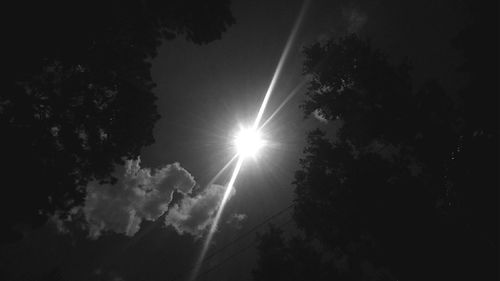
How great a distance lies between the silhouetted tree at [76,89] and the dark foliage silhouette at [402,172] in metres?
8.10

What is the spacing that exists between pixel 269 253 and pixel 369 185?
396 inches

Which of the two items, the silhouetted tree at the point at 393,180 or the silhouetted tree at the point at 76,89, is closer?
the silhouetted tree at the point at 76,89

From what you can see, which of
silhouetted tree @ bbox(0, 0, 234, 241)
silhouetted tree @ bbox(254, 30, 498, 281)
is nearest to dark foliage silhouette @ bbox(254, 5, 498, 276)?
silhouetted tree @ bbox(254, 30, 498, 281)

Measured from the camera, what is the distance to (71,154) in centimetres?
793

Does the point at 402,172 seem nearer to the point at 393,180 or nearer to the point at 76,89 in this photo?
the point at 393,180

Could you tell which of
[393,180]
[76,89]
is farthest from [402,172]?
[76,89]

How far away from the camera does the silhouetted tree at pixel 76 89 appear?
6.19 metres

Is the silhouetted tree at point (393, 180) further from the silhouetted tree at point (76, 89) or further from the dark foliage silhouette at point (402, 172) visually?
the silhouetted tree at point (76, 89)

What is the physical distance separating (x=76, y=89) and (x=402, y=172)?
12.4 metres

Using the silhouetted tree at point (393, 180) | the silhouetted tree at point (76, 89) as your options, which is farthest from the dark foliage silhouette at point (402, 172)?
the silhouetted tree at point (76, 89)

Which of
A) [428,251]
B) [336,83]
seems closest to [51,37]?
[336,83]

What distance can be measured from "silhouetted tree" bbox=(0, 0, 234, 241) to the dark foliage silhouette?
26.6ft

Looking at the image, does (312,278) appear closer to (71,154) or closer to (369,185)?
(369,185)

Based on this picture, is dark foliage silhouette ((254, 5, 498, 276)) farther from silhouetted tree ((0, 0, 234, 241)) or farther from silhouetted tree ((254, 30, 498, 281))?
silhouetted tree ((0, 0, 234, 241))
